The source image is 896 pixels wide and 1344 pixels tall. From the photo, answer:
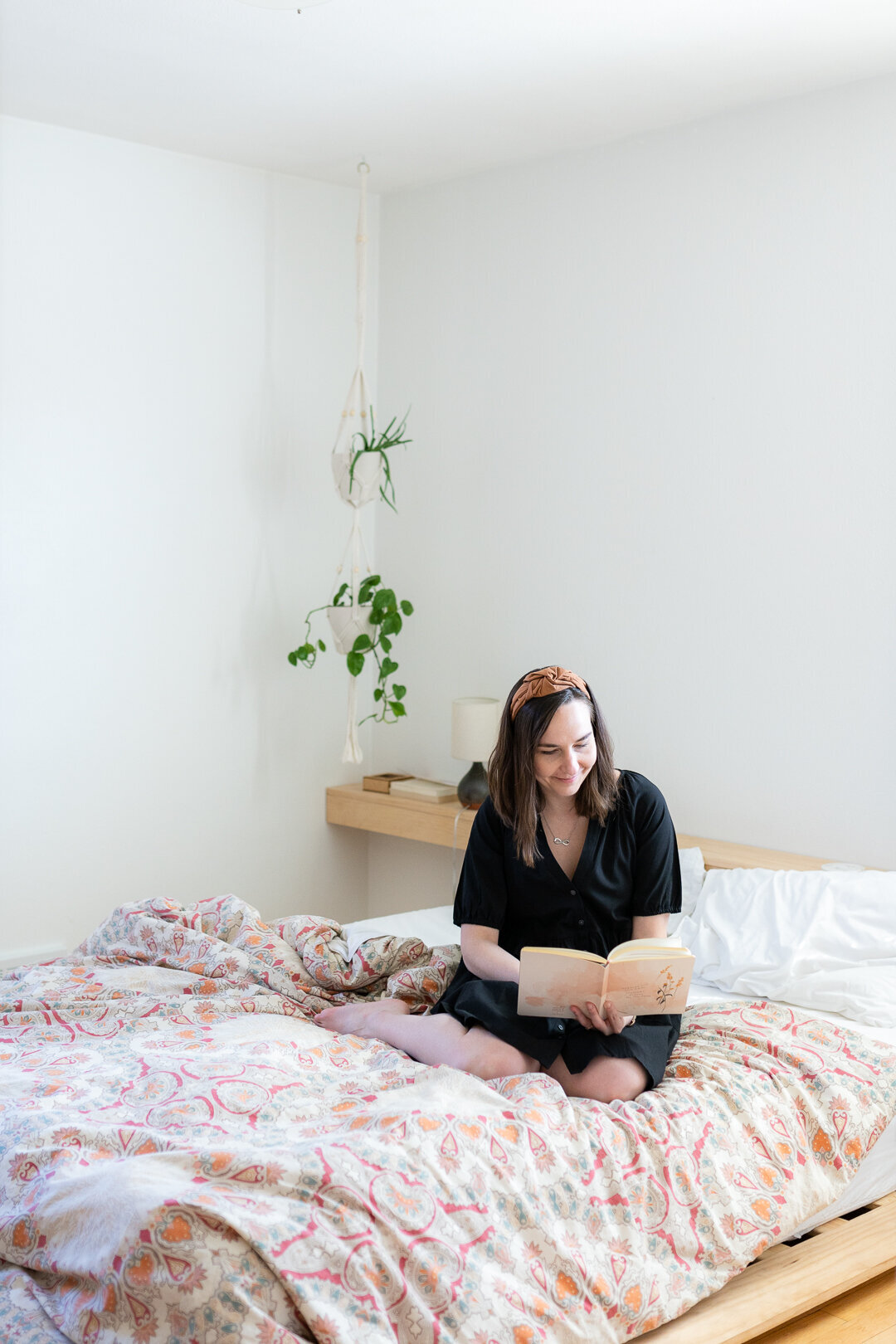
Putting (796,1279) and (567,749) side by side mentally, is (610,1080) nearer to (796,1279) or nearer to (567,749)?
(796,1279)

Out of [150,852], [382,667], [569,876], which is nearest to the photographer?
[569,876]

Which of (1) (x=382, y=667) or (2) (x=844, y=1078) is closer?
(2) (x=844, y=1078)

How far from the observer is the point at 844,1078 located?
1979 millimetres

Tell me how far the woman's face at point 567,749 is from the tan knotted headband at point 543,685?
4cm

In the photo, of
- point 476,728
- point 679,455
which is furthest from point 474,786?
point 679,455

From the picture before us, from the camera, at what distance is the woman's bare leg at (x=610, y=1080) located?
1897 millimetres

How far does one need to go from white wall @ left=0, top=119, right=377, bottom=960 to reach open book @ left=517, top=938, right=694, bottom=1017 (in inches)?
79.0

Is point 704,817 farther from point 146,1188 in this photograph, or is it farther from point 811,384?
point 146,1188

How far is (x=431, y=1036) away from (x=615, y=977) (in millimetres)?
346

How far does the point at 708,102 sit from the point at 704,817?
5.98ft

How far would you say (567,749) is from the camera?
208 centimetres

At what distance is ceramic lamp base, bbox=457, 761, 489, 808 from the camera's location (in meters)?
3.61

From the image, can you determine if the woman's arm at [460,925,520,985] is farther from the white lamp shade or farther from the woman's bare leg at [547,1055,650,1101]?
the white lamp shade

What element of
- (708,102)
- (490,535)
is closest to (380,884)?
(490,535)
